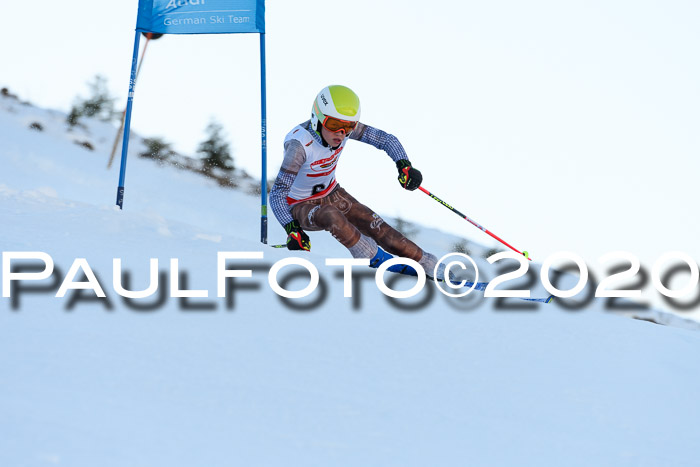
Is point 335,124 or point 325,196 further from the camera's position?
point 325,196

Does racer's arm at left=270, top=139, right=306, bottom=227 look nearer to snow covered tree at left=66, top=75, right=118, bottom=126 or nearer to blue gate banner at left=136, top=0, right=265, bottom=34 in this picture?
blue gate banner at left=136, top=0, right=265, bottom=34

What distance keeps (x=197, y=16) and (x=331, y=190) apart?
240 cm

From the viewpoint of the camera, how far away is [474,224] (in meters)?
6.05

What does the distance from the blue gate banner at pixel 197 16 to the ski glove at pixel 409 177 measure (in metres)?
2.26

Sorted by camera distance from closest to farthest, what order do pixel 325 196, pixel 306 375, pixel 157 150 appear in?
pixel 306 375 < pixel 325 196 < pixel 157 150

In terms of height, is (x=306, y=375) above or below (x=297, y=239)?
below

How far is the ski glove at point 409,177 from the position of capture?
5.44 meters

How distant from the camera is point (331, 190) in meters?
5.42

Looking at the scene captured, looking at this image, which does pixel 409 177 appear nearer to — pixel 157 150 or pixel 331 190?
pixel 331 190

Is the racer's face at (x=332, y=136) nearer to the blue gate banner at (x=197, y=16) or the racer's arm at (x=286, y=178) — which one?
the racer's arm at (x=286, y=178)

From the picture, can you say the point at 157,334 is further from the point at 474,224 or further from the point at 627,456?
the point at 474,224

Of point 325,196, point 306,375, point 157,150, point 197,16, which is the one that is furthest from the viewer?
point 157,150

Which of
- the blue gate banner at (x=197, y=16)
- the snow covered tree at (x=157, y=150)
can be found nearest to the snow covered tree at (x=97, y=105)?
the snow covered tree at (x=157, y=150)

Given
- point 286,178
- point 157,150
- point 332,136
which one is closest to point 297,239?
point 286,178
